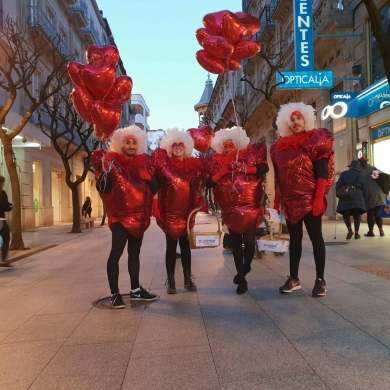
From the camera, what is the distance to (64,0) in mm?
24891

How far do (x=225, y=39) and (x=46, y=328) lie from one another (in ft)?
12.5

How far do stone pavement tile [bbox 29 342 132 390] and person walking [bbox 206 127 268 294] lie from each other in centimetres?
189

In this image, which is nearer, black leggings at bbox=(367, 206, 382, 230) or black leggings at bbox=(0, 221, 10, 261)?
black leggings at bbox=(0, 221, 10, 261)

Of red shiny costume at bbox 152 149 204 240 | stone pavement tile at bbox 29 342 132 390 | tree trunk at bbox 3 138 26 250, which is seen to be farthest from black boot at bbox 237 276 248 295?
tree trunk at bbox 3 138 26 250

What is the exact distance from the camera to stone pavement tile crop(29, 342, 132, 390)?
2.47 m

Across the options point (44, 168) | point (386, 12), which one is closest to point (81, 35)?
point (44, 168)

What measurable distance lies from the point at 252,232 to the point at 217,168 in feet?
2.70

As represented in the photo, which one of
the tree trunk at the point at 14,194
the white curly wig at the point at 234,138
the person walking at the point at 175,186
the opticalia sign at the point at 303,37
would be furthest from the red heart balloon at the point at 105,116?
the opticalia sign at the point at 303,37

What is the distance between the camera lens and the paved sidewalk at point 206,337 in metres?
2.48

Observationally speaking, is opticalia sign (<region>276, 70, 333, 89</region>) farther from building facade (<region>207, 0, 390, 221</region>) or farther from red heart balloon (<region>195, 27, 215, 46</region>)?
red heart balloon (<region>195, 27, 215, 46</region>)

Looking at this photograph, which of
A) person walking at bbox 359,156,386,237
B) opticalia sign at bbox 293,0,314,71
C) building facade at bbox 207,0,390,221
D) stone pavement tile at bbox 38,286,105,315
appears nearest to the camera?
stone pavement tile at bbox 38,286,105,315

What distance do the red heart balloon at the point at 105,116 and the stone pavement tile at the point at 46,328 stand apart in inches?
79.0

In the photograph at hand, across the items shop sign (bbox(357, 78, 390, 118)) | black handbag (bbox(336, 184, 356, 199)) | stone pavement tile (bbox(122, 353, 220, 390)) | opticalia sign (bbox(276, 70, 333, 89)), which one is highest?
opticalia sign (bbox(276, 70, 333, 89))

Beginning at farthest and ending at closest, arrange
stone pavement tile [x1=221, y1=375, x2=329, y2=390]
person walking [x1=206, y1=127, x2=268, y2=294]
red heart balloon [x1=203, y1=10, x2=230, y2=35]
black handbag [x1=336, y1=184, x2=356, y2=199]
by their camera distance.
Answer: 1. black handbag [x1=336, y1=184, x2=356, y2=199]
2. red heart balloon [x1=203, y1=10, x2=230, y2=35]
3. person walking [x1=206, y1=127, x2=268, y2=294]
4. stone pavement tile [x1=221, y1=375, x2=329, y2=390]
